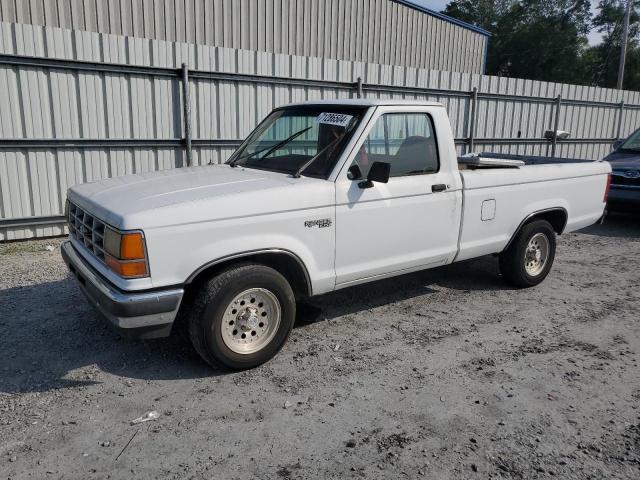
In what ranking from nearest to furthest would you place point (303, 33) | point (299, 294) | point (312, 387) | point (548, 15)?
point (312, 387) → point (299, 294) → point (303, 33) → point (548, 15)

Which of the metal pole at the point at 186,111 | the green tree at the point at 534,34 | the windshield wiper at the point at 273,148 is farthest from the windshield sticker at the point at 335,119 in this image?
the green tree at the point at 534,34

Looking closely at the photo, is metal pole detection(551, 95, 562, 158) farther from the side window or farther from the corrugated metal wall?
the side window

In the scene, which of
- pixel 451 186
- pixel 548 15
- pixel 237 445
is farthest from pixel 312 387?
pixel 548 15

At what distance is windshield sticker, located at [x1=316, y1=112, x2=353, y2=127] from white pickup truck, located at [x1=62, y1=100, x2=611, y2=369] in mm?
12

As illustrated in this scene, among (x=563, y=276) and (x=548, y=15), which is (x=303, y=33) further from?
(x=548, y=15)

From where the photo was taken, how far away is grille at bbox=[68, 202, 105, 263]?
369 cm

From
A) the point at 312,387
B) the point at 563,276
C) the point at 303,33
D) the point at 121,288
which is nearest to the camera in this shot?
the point at 121,288

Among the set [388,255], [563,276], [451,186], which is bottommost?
[563,276]

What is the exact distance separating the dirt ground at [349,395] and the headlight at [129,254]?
35.2 inches

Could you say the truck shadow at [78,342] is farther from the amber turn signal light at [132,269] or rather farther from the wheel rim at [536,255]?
the amber turn signal light at [132,269]

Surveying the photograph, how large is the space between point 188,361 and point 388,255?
1.83 metres

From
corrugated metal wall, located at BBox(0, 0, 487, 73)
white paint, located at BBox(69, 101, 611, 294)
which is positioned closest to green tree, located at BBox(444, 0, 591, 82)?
corrugated metal wall, located at BBox(0, 0, 487, 73)

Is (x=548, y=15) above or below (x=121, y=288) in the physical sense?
above

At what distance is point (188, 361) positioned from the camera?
13.5 ft
